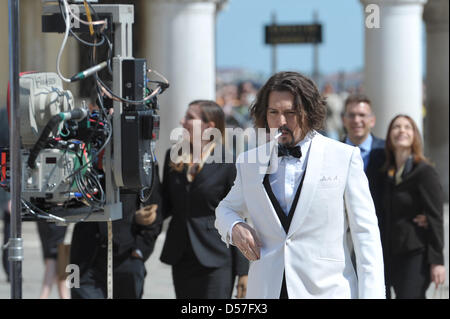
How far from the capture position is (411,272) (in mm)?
7250

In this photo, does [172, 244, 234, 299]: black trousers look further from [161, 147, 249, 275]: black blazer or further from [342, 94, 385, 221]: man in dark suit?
[342, 94, 385, 221]: man in dark suit

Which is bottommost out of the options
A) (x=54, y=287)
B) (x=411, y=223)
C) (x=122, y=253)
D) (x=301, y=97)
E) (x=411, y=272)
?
(x=54, y=287)

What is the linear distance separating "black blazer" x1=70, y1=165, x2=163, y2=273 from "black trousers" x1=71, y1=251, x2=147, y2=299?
4cm

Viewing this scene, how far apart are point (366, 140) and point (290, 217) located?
3.44 metres

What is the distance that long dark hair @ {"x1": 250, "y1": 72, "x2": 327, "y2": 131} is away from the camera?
4.14 metres

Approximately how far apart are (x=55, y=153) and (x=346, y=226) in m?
1.50

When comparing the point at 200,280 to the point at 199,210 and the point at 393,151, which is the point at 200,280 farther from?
the point at 393,151

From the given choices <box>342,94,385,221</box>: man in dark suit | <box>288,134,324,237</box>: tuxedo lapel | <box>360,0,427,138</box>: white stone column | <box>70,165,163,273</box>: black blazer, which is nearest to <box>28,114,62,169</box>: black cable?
<box>288,134,324,237</box>: tuxedo lapel

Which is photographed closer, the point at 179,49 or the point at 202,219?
the point at 202,219

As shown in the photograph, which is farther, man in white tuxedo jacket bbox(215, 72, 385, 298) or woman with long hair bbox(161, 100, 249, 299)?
woman with long hair bbox(161, 100, 249, 299)

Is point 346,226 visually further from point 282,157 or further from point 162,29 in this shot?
point 162,29

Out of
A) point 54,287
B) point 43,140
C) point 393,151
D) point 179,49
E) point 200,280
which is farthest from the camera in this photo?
point 179,49

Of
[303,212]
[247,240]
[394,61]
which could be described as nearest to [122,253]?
[247,240]

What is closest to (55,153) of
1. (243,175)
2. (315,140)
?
(243,175)
